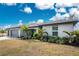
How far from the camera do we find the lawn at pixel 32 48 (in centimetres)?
952

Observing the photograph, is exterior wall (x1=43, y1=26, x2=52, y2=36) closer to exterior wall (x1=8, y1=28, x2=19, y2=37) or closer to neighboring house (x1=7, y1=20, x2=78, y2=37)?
neighboring house (x1=7, y1=20, x2=78, y2=37)

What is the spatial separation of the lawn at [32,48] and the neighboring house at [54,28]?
2.08 feet

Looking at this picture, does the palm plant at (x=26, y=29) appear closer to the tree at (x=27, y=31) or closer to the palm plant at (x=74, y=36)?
the tree at (x=27, y=31)

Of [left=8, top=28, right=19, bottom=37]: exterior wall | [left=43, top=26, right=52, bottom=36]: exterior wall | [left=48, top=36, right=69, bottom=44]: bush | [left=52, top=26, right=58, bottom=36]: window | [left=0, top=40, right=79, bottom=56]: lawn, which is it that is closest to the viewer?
[left=0, top=40, right=79, bottom=56]: lawn

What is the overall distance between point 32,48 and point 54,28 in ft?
8.91

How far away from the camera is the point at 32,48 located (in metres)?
9.99

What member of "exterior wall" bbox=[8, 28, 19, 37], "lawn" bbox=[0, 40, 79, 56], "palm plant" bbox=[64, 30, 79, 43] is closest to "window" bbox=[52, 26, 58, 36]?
"palm plant" bbox=[64, 30, 79, 43]

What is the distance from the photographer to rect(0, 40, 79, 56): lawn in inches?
375

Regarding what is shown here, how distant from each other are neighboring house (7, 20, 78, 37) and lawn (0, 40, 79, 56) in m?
0.63

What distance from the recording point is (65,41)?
1045 cm

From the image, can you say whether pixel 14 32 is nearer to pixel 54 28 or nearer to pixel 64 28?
pixel 54 28

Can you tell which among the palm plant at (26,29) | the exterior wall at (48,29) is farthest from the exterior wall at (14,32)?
the exterior wall at (48,29)

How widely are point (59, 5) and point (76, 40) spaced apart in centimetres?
182

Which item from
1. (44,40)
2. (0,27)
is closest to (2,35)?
(0,27)
